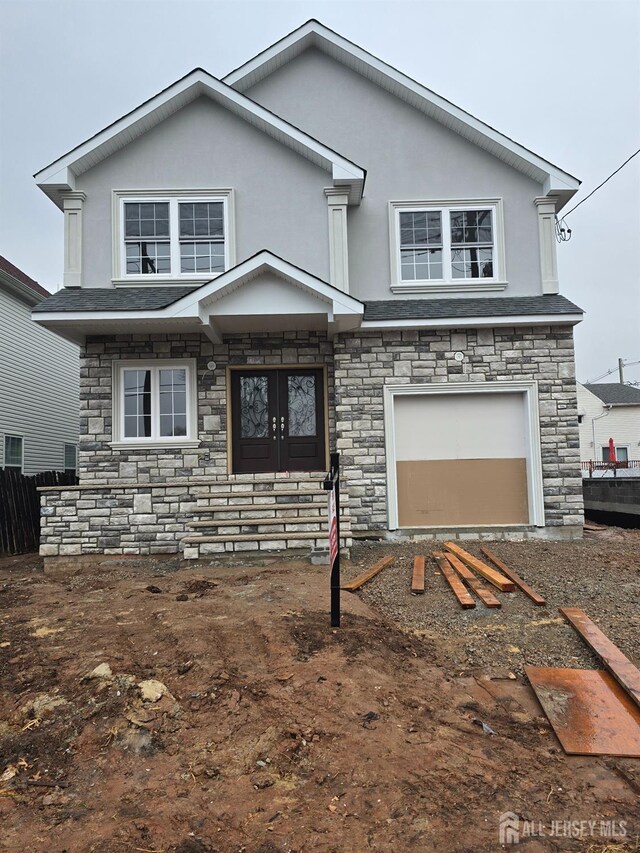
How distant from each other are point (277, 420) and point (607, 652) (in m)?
6.55

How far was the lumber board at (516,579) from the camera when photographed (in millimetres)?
5355

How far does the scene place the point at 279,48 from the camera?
32.7 ft

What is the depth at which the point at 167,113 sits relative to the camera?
930 cm

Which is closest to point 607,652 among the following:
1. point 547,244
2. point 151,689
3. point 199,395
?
point 151,689

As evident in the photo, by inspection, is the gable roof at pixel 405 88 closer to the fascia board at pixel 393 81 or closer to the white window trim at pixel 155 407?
the fascia board at pixel 393 81

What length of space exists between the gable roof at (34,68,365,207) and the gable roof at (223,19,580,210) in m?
1.22

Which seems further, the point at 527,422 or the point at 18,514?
the point at 18,514

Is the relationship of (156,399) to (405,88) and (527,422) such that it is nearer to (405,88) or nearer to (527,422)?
(527,422)

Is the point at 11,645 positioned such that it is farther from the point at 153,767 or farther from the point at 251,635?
the point at 153,767

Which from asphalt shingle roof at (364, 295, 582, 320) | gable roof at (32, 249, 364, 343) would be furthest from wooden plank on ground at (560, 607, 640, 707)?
asphalt shingle roof at (364, 295, 582, 320)

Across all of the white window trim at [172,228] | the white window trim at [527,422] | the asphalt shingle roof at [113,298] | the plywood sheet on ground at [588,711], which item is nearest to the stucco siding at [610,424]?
the white window trim at [527,422]

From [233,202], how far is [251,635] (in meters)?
7.55

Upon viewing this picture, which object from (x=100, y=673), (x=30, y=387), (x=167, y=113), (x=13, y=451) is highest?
(x=167, y=113)

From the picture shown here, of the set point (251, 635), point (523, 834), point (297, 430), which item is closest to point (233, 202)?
point (297, 430)
